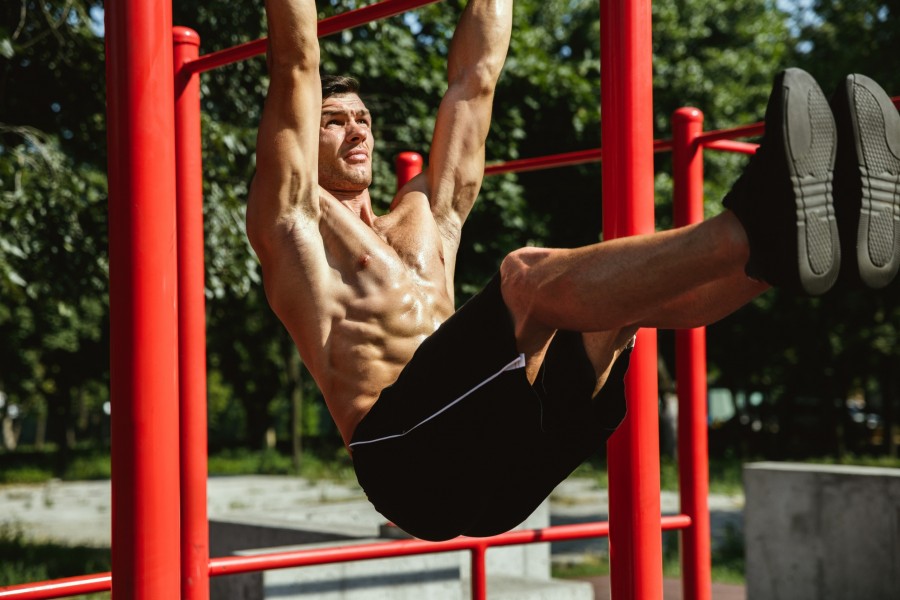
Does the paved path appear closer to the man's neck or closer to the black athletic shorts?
the man's neck

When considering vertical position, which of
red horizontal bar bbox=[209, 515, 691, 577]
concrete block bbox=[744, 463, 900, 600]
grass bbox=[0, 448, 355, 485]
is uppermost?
red horizontal bar bbox=[209, 515, 691, 577]

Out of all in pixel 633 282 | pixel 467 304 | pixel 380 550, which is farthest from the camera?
pixel 380 550

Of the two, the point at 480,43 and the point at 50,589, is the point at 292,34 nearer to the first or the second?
the point at 480,43

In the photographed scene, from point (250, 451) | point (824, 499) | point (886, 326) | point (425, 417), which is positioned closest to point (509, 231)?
point (824, 499)

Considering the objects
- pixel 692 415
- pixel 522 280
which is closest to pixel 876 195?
pixel 522 280

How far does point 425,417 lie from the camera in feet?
6.94

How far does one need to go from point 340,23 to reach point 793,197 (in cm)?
155

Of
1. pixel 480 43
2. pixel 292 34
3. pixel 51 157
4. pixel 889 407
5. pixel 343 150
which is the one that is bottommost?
pixel 889 407

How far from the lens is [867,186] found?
1639mm

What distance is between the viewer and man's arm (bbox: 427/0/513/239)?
2.89m

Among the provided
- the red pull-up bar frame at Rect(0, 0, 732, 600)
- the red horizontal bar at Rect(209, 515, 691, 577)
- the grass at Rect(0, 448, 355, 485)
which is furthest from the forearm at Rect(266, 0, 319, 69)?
the grass at Rect(0, 448, 355, 485)

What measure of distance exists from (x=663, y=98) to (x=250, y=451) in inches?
539

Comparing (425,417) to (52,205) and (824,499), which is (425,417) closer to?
(52,205)

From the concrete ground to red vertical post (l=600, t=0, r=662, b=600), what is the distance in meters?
4.46
